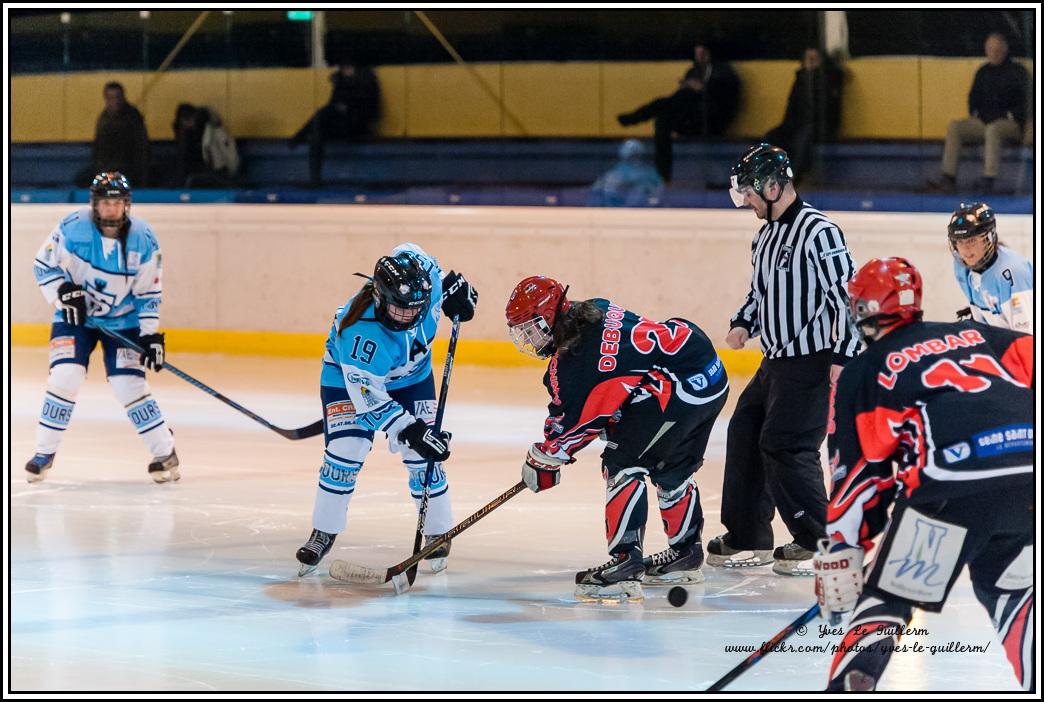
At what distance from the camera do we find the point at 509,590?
13.7 ft

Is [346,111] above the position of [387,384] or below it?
above

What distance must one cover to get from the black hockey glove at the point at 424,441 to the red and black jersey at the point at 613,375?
12.0 inches

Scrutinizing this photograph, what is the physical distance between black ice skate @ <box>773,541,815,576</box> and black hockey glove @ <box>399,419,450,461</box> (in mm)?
1065

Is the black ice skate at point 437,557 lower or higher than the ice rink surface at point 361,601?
higher

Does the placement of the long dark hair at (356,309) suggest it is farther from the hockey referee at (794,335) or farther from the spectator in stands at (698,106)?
the spectator in stands at (698,106)

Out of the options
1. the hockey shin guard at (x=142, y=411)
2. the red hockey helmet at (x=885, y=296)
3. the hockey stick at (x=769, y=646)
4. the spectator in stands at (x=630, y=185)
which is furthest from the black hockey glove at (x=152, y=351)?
the spectator in stands at (x=630, y=185)

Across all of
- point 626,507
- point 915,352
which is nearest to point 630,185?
point 626,507

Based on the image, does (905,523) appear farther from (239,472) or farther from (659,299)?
(659,299)

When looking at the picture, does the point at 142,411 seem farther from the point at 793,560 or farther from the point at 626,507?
the point at 793,560

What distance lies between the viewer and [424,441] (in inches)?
157

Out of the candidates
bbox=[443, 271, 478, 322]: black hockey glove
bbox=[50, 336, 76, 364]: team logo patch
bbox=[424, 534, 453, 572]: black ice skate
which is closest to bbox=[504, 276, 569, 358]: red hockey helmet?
bbox=[443, 271, 478, 322]: black hockey glove

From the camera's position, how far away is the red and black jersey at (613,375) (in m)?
3.81

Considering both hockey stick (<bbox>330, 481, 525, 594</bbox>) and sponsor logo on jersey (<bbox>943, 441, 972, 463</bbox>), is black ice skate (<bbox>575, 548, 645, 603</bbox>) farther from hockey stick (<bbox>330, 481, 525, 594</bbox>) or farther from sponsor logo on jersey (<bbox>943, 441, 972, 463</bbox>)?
sponsor logo on jersey (<bbox>943, 441, 972, 463</bbox>)

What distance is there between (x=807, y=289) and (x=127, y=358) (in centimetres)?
282
